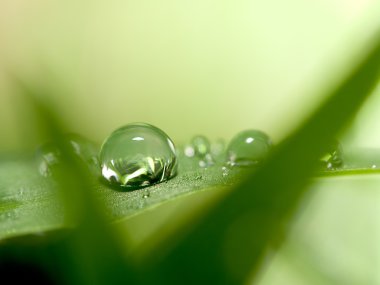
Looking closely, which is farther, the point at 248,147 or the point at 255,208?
the point at 248,147

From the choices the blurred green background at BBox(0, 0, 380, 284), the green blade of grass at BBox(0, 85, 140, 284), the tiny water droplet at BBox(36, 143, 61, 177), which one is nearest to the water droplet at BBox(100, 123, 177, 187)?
the tiny water droplet at BBox(36, 143, 61, 177)

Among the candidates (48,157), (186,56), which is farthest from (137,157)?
(186,56)

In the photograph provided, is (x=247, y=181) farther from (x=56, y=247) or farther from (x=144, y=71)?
(x=144, y=71)

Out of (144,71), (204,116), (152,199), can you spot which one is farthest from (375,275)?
(144,71)

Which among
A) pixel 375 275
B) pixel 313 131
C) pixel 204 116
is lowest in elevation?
pixel 375 275

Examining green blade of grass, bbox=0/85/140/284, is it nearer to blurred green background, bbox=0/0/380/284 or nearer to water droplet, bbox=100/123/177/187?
water droplet, bbox=100/123/177/187

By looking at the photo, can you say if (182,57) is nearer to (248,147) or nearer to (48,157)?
(248,147)
